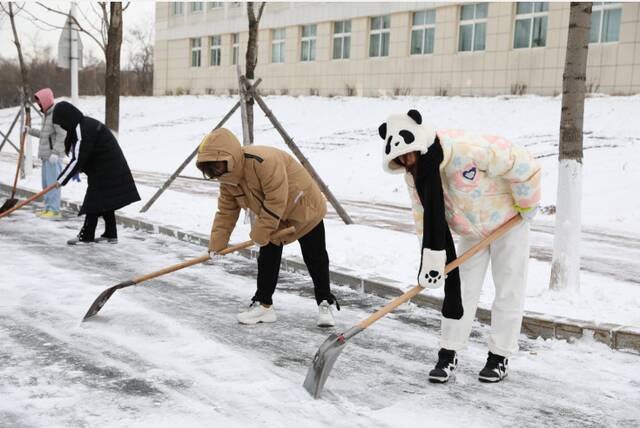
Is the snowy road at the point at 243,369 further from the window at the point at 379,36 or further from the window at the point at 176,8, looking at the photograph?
the window at the point at 176,8

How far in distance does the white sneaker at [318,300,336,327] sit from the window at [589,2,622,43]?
19.2m

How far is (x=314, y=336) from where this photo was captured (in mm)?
4953

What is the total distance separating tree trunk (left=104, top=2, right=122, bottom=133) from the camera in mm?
12438

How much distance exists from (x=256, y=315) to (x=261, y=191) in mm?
962

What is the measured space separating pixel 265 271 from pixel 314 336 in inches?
24.6

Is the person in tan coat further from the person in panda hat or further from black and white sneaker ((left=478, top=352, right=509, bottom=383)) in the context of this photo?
black and white sneaker ((left=478, top=352, right=509, bottom=383))

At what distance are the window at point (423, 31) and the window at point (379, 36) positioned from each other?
131 cm

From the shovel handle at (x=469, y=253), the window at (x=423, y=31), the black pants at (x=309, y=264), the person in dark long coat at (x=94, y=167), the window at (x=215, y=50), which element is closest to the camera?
the shovel handle at (x=469, y=253)

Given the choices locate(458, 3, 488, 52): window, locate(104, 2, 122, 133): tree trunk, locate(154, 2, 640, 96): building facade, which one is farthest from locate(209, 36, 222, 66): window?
locate(104, 2, 122, 133): tree trunk

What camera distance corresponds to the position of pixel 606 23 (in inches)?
865

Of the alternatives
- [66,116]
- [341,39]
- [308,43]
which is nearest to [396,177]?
[66,116]

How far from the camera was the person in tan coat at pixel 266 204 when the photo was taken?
4.64 meters

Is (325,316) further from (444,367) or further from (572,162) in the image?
(572,162)

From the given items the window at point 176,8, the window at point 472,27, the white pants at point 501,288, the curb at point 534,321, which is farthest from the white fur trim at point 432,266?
the window at point 176,8
